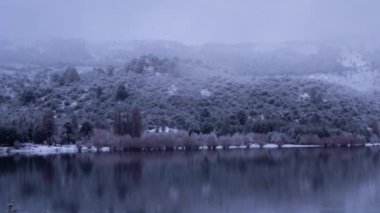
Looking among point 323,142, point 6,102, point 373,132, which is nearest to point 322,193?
point 323,142

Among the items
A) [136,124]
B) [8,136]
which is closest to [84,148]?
[136,124]

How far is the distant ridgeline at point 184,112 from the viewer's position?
374 feet

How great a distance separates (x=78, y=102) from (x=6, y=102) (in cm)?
2079

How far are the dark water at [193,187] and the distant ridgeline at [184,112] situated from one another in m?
38.6

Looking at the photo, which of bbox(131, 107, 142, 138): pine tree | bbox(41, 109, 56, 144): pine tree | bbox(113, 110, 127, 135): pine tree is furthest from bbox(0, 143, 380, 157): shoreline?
bbox(113, 110, 127, 135): pine tree

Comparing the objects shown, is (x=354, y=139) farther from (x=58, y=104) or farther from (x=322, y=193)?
(x=322, y=193)

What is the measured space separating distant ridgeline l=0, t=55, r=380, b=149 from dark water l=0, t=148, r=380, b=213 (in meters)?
38.6

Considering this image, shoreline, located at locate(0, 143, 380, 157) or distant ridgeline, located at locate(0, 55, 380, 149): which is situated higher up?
distant ridgeline, located at locate(0, 55, 380, 149)

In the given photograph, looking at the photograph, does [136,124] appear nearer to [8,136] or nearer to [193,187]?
[8,136]

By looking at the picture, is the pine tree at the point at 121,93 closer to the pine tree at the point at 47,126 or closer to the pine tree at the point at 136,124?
the pine tree at the point at 136,124

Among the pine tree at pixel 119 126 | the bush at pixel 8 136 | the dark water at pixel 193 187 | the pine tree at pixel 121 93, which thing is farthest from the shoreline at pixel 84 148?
the pine tree at pixel 121 93

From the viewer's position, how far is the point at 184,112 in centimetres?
13950

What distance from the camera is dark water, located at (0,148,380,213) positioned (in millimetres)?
39844

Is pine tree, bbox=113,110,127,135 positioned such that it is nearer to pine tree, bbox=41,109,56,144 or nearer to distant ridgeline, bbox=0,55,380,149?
distant ridgeline, bbox=0,55,380,149
